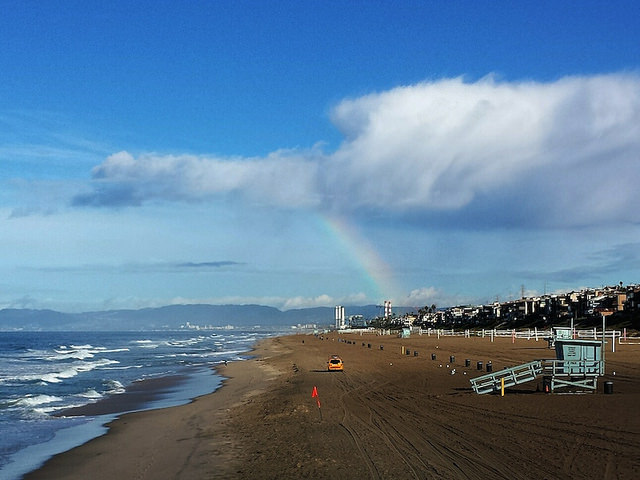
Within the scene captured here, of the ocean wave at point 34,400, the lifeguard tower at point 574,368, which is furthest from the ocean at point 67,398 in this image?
the lifeguard tower at point 574,368

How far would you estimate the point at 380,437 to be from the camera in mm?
18766

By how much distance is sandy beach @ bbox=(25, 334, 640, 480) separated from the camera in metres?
14.9

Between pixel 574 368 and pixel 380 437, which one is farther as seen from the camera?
pixel 574 368

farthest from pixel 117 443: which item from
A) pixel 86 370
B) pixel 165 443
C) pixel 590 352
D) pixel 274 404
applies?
pixel 86 370

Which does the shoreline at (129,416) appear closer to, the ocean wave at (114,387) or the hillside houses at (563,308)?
the ocean wave at (114,387)

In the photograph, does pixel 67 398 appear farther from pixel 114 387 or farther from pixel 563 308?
pixel 563 308

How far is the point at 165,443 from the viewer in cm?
2042

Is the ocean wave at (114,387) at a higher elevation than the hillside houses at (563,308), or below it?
below

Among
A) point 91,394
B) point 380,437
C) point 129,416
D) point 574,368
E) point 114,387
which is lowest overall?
point 114,387

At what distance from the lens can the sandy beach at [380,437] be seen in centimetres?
1491

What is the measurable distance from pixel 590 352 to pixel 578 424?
31.0 ft

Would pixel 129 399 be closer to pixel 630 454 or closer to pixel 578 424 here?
pixel 578 424

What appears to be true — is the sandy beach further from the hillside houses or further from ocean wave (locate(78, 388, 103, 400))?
the hillside houses

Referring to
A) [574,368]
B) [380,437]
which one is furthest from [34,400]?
[574,368]
